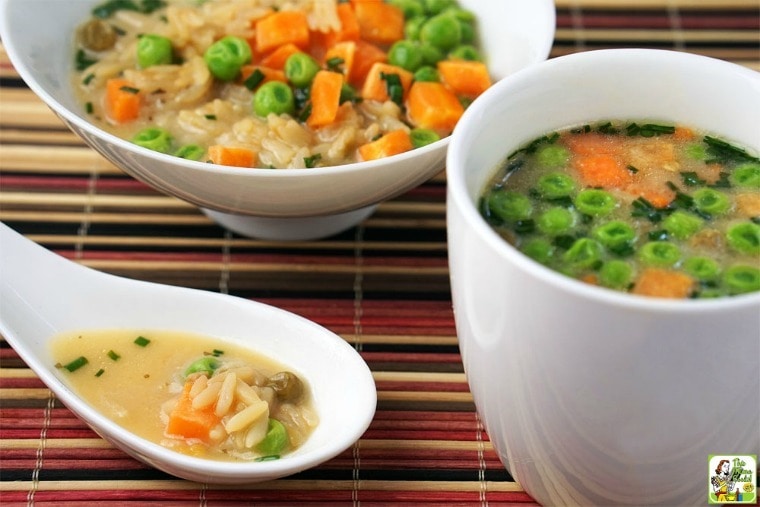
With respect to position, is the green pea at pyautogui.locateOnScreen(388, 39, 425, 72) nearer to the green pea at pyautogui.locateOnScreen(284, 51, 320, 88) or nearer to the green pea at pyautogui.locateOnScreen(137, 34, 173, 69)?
the green pea at pyautogui.locateOnScreen(284, 51, 320, 88)

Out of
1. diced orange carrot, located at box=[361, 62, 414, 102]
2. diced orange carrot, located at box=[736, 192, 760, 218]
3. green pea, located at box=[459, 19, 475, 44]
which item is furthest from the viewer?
green pea, located at box=[459, 19, 475, 44]

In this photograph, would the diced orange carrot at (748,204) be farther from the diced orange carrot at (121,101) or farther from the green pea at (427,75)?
the diced orange carrot at (121,101)

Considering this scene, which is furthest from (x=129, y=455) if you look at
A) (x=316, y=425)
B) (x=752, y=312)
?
(x=752, y=312)

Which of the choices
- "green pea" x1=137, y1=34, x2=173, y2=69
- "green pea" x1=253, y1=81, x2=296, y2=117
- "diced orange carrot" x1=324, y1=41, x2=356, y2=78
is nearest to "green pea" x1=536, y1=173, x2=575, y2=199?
"green pea" x1=253, y1=81, x2=296, y2=117

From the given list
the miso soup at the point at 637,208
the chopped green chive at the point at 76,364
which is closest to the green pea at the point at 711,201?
the miso soup at the point at 637,208

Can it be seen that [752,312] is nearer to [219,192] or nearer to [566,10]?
[219,192]

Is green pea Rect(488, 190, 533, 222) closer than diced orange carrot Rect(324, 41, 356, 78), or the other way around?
green pea Rect(488, 190, 533, 222)
